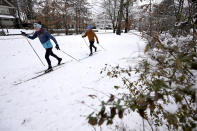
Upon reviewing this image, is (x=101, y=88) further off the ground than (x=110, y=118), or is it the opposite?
(x=110, y=118)

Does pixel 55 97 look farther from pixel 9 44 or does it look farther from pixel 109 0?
pixel 109 0

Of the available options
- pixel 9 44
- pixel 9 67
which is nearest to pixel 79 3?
pixel 9 44

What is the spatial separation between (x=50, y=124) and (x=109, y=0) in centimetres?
2532

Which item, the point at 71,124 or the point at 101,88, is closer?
the point at 71,124

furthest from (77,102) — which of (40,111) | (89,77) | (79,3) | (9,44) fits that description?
(79,3)

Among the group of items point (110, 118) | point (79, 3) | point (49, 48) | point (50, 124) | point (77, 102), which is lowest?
point (50, 124)

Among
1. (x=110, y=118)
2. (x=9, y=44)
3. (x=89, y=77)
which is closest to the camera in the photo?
(x=110, y=118)

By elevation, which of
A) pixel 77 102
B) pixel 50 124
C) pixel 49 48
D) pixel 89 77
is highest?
pixel 49 48

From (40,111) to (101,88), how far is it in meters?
1.71

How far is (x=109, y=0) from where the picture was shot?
2259 cm

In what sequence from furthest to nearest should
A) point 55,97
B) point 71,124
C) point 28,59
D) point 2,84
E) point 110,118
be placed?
point 28,59 < point 2,84 < point 55,97 < point 71,124 < point 110,118

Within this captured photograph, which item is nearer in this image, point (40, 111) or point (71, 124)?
point (71, 124)

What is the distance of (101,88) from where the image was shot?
131 inches

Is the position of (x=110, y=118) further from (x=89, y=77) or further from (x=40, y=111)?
(x=89, y=77)
